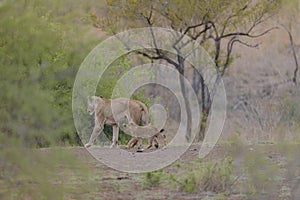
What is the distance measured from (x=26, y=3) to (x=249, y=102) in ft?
63.8

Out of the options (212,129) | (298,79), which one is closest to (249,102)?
(298,79)

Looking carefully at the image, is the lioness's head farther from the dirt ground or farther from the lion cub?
the dirt ground

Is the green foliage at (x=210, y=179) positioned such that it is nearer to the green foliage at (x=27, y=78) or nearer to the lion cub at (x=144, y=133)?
the green foliage at (x=27, y=78)

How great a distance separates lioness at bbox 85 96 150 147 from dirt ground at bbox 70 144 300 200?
1814mm

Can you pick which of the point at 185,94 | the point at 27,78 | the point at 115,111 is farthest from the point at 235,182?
the point at 185,94

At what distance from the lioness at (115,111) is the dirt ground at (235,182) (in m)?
1.81

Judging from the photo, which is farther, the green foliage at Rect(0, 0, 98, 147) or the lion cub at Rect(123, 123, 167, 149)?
the lion cub at Rect(123, 123, 167, 149)

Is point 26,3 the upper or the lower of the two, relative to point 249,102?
upper

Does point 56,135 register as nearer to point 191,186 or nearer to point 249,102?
point 191,186

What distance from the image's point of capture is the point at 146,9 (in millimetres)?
18469

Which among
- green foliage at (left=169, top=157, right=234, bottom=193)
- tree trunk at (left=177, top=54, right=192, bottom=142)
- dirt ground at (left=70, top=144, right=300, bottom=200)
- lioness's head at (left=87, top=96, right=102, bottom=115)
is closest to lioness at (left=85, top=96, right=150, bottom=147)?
lioness's head at (left=87, top=96, right=102, bottom=115)

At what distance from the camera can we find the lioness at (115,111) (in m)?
10.8

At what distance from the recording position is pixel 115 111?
11.0 metres

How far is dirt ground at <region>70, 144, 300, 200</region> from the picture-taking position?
7.86m
